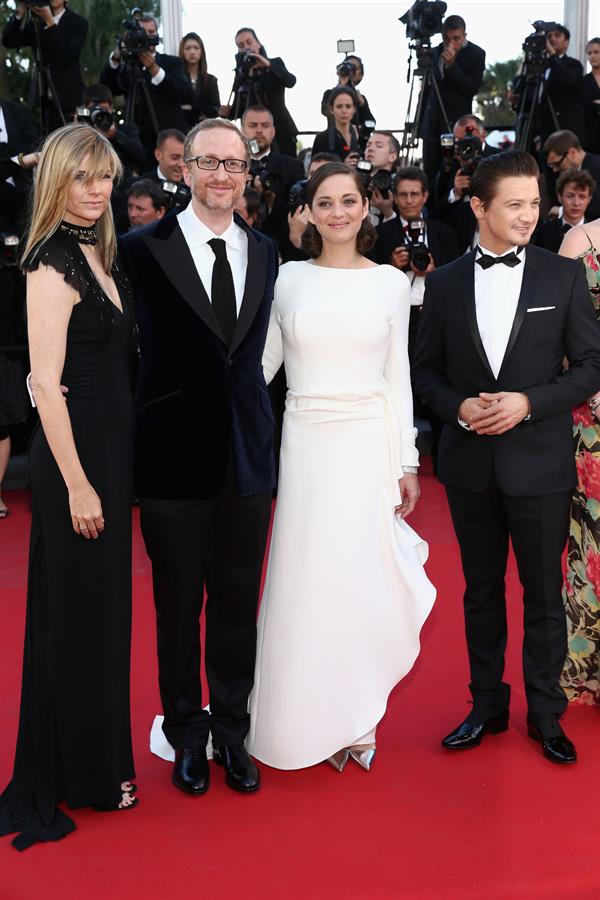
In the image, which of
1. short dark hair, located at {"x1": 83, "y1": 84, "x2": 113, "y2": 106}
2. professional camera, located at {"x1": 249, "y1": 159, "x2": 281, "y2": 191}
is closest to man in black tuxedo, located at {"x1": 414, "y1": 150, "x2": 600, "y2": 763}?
professional camera, located at {"x1": 249, "y1": 159, "x2": 281, "y2": 191}

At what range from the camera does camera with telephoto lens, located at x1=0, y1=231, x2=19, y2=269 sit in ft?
17.9

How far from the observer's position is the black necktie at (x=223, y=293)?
2545mm

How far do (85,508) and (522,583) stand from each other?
1.15 meters

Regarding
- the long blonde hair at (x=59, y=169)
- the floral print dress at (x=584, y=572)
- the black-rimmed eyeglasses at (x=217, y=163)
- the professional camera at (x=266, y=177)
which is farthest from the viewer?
the professional camera at (x=266, y=177)

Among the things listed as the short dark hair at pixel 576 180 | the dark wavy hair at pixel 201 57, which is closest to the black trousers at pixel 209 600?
the short dark hair at pixel 576 180

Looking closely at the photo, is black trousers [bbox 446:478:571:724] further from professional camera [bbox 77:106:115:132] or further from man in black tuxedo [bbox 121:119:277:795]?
professional camera [bbox 77:106:115:132]

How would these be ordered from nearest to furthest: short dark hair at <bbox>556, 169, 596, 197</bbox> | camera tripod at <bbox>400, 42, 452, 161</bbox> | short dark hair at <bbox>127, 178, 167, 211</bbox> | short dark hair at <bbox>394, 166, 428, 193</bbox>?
short dark hair at <bbox>556, 169, 596, 197</bbox> < short dark hair at <bbox>127, 178, 167, 211</bbox> < short dark hair at <bbox>394, 166, 428, 193</bbox> < camera tripod at <bbox>400, 42, 452, 161</bbox>

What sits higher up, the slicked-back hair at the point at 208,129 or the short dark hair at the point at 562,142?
the short dark hair at the point at 562,142

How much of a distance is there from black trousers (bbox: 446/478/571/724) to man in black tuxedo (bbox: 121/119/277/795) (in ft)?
1.86

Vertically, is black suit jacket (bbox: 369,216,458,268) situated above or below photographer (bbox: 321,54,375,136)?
below

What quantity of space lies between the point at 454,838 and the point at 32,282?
1.56m

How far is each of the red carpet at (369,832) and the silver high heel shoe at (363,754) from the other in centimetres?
2

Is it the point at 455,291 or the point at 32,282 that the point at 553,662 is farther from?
the point at 32,282

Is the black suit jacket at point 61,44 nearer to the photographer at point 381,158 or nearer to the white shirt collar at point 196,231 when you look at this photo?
the photographer at point 381,158
